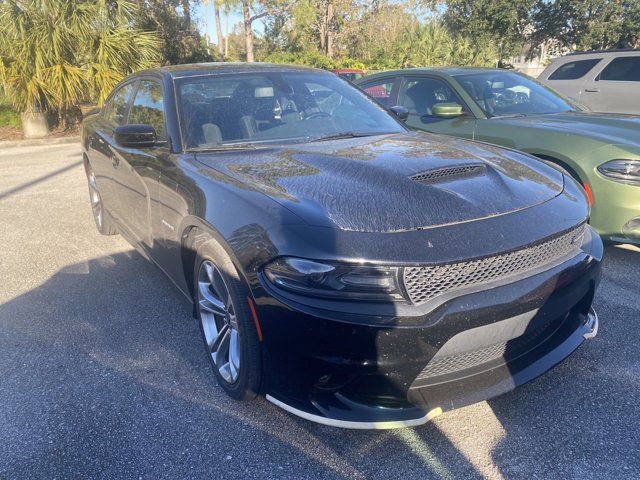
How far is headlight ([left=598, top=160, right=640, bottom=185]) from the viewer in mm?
3869

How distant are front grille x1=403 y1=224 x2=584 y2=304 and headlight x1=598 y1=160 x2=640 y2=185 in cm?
209

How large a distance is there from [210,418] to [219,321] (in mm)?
486

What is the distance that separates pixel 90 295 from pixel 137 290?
34 cm

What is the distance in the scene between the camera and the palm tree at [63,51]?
1112 centimetres

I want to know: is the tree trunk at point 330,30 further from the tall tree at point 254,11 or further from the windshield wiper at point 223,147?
the windshield wiper at point 223,147

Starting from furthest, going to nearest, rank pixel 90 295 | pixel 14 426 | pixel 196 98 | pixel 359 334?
1. pixel 90 295
2. pixel 196 98
3. pixel 14 426
4. pixel 359 334

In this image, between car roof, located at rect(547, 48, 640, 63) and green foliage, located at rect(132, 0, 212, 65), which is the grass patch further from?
car roof, located at rect(547, 48, 640, 63)

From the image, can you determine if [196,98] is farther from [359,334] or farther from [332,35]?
[332,35]

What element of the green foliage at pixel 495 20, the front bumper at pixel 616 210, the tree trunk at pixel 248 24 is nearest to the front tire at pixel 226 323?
the front bumper at pixel 616 210

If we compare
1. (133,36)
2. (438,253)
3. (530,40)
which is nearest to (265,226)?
(438,253)

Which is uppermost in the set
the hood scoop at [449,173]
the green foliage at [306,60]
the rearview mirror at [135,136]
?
the green foliage at [306,60]

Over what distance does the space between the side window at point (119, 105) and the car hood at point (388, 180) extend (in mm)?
1814

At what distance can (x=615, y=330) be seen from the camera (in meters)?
3.13

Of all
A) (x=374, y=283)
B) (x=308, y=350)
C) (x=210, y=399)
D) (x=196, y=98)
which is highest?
(x=196, y=98)
